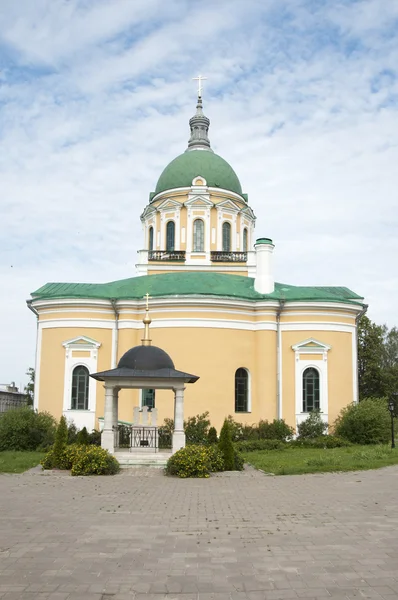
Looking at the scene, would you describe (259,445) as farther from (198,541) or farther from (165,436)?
(198,541)

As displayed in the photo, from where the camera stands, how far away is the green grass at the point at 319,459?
54.9ft

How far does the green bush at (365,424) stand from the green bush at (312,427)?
2.19 ft

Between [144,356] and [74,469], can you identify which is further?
[144,356]

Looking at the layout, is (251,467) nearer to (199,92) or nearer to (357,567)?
(357,567)

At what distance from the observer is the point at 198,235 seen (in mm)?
31719

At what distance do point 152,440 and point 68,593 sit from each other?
532 inches

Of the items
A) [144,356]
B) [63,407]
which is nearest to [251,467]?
[144,356]

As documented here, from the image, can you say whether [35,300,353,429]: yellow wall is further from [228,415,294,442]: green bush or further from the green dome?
the green dome

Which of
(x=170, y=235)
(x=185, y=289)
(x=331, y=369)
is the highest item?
(x=170, y=235)

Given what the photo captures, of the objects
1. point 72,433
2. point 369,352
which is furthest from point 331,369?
point 369,352

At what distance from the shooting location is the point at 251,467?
17.9 meters

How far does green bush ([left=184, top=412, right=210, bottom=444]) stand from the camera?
22172mm

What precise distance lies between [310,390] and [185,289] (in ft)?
22.1

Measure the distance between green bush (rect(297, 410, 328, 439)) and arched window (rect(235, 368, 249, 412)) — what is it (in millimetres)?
2403
